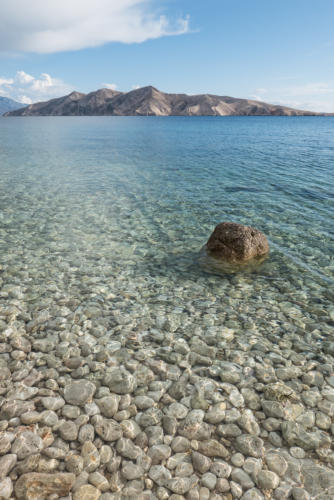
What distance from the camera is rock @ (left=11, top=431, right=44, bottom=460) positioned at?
445cm

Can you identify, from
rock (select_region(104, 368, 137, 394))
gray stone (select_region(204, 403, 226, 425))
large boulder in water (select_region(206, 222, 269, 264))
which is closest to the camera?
gray stone (select_region(204, 403, 226, 425))

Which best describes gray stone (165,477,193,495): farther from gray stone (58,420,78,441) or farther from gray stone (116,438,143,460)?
gray stone (58,420,78,441)

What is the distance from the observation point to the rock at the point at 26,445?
175 inches

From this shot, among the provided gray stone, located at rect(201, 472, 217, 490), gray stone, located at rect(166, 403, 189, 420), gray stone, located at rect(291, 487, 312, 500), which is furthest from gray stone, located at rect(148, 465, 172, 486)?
gray stone, located at rect(291, 487, 312, 500)

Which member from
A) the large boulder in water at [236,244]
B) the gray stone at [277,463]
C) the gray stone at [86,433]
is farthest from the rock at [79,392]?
the large boulder in water at [236,244]

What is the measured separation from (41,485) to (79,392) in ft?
5.30

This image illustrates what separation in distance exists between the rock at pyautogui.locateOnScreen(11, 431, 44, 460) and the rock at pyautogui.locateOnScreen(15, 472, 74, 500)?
36 centimetres

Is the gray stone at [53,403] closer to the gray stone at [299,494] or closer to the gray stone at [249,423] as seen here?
the gray stone at [249,423]

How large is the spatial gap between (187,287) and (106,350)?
3.49 metres

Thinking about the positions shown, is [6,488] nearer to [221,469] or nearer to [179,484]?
[179,484]

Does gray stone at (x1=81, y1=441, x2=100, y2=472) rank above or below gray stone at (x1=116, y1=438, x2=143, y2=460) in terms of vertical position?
above

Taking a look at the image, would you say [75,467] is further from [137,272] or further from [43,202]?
[43,202]

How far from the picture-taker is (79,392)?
219 inches

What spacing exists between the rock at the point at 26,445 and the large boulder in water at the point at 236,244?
7940 mm
